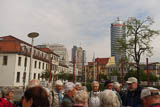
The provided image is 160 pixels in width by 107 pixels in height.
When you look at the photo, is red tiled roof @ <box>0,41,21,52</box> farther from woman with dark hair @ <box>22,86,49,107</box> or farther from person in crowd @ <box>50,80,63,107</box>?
woman with dark hair @ <box>22,86,49,107</box>

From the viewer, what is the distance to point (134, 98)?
4.42 meters

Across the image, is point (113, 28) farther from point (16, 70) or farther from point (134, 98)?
→ point (134, 98)

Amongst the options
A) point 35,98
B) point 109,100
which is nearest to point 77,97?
point 109,100

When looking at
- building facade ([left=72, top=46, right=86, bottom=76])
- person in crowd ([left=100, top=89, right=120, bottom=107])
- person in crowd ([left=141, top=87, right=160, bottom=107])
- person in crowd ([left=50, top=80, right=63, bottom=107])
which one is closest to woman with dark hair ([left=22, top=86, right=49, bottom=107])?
person in crowd ([left=141, top=87, right=160, bottom=107])

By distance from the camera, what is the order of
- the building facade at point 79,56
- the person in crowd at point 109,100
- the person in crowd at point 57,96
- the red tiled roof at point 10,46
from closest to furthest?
1. the person in crowd at point 109,100
2. the person in crowd at point 57,96
3. the red tiled roof at point 10,46
4. the building facade at point 79,56

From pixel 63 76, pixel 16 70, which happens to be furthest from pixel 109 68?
pixel 16 70

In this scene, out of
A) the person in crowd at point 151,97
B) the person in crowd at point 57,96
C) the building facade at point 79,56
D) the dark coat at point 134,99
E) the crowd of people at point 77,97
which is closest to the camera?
the person in crowd at point 151,97

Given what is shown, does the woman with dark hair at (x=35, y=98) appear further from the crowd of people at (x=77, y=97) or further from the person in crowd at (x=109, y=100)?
the person in crowd at (x=109, y=100)

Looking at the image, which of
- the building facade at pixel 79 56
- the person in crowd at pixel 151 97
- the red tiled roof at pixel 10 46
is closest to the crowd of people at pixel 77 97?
the person in crowd at pixel 151 97

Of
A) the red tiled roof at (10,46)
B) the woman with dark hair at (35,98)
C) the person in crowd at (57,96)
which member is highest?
the red tiled roof at (10,46)

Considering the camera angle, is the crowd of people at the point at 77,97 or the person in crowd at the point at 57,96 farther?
the person in crowd at the point at 57,96

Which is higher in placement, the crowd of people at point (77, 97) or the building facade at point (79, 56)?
the building facade at point (79, 56)

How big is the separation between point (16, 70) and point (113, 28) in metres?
160

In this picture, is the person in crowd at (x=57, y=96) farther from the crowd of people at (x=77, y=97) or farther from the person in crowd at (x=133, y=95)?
the person in crowd at (x=133, y=95)
